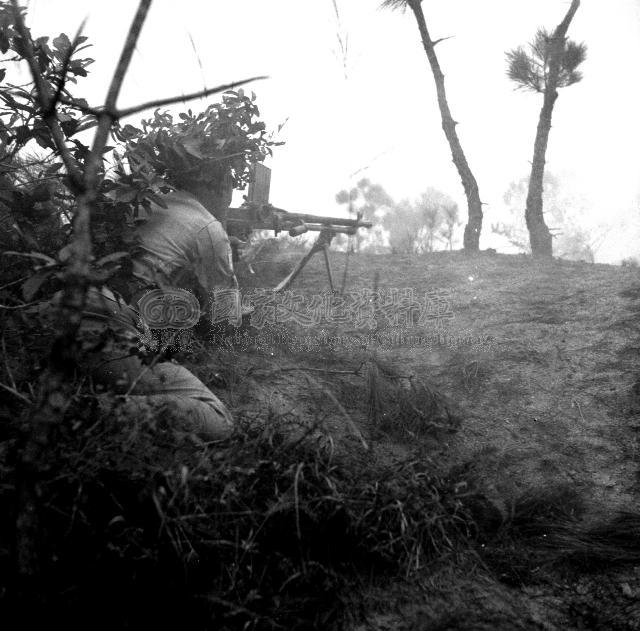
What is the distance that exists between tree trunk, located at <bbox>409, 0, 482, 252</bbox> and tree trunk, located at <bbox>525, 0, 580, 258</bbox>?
771mm

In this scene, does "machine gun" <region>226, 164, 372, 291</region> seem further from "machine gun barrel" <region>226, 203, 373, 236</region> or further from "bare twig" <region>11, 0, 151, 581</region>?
"bare twig" <region>11, 0, 151, 581</region>

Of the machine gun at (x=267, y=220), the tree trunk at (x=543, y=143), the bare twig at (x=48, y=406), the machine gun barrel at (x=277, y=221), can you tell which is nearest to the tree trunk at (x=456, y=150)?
the tree trunk at (x=543, y=143)

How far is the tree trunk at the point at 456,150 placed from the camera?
23.8ft

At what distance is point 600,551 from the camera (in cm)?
164

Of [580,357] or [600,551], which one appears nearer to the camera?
[600,551]

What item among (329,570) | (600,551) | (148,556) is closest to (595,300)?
(600,551)

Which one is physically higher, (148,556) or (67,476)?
(67,476)

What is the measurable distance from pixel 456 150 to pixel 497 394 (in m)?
5.43

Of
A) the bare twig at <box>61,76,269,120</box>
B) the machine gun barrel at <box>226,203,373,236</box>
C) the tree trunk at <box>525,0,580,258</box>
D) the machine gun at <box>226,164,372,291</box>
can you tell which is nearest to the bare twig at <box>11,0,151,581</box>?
the bare twig at <box>61,76,269,120</box>

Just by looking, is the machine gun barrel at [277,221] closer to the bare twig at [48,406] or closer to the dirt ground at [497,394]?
the dirt ground at [497,394]

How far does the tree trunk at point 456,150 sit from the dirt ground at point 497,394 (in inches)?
108

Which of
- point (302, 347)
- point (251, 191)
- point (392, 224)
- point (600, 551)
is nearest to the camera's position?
point (600, 551)

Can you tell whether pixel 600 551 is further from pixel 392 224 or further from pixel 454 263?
pixel 392 224

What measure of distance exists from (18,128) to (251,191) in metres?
2.73
